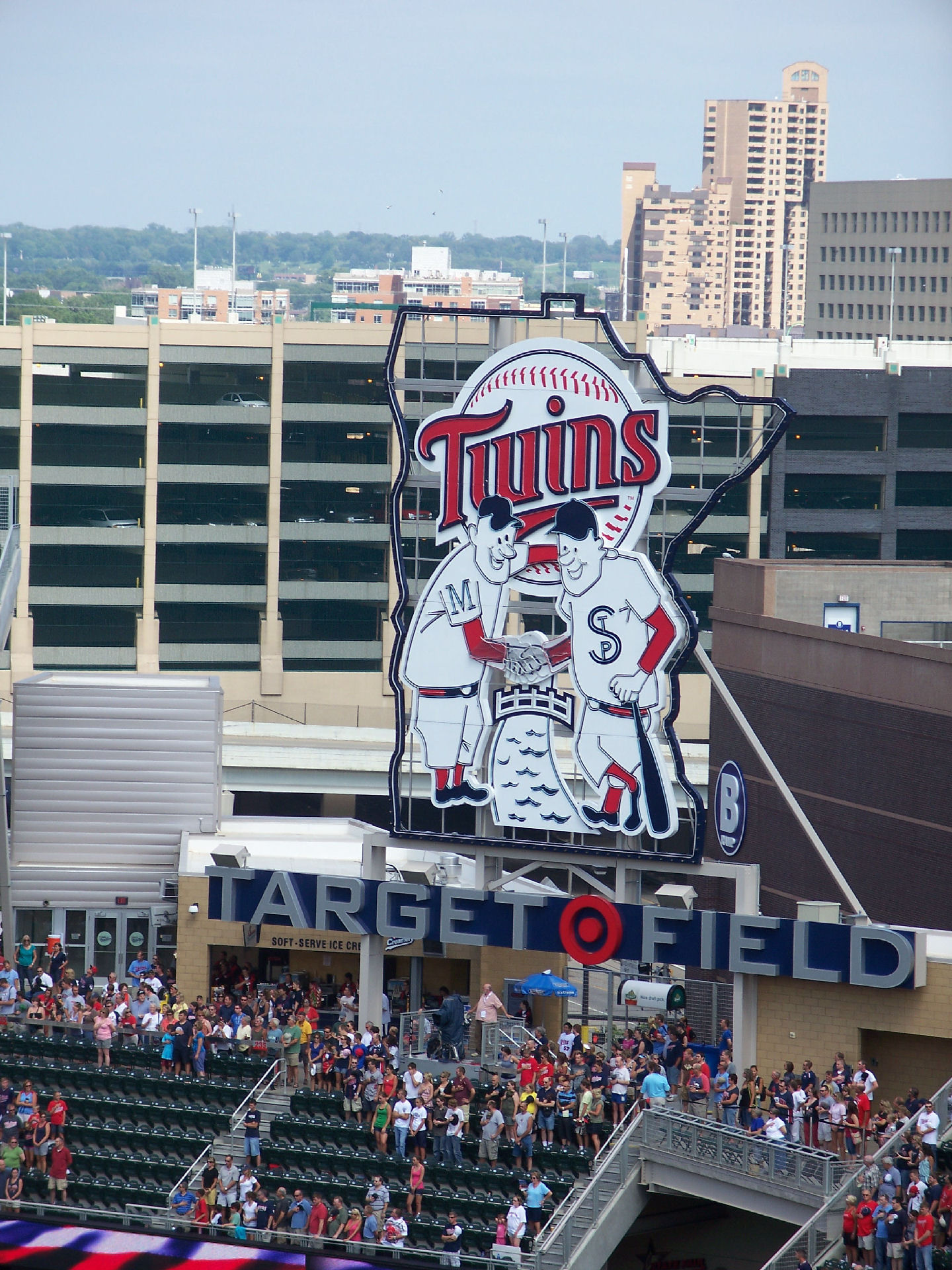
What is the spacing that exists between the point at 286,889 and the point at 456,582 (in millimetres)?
7126

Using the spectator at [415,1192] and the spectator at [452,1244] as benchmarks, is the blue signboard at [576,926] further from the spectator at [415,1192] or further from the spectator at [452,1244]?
the spectator at [452,1244]

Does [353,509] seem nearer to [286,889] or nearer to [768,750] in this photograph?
[768,750]

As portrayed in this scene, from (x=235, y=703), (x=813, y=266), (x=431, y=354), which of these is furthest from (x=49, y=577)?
(x=813, y=266)

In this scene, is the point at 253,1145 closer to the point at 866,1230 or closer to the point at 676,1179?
the point at 676,1179

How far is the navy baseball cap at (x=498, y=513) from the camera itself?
34.8 m

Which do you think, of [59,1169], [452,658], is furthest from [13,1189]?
[452,658]

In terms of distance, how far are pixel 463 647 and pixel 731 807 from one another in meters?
12.3

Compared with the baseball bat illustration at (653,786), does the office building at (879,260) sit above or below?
above

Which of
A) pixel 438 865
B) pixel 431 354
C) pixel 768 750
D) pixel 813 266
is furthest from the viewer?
pixel 813 266

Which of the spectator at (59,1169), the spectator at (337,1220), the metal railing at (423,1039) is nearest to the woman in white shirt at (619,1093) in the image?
the metal railing at (423,1039)

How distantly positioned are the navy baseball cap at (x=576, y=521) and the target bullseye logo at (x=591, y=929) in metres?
6.63

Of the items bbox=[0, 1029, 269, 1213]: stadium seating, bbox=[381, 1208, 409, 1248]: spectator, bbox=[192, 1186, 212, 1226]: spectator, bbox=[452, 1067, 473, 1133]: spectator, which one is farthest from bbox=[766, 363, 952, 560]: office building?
bbox=[381, 1208, 409, 1248]: spectator

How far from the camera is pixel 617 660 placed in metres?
34.4

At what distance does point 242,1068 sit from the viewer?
3616cm
